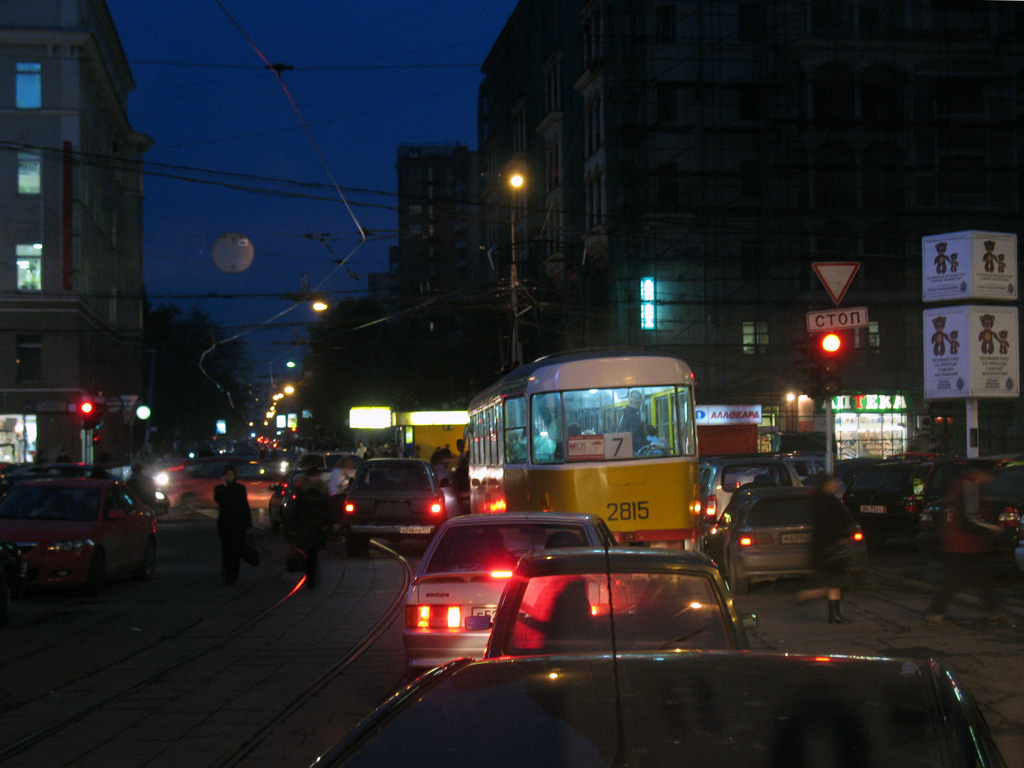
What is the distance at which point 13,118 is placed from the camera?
50.2 metres

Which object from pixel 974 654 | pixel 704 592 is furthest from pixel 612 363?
pixel 704 592

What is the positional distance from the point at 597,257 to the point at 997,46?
20013 millimetres

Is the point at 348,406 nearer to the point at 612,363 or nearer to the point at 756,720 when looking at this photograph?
the point at 612,363

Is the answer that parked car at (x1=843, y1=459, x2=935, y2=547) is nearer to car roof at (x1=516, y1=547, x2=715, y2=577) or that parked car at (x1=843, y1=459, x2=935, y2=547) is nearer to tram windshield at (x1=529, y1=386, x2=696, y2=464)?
tram windshield at (x1=529, y1=386, x2=696, y2=464)

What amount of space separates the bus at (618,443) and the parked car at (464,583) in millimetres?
8173

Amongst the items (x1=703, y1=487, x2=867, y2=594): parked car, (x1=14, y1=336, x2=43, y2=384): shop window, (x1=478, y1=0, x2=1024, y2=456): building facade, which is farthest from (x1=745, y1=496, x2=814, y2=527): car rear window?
(x1=14, y1=336, x2=43, y2=384): shop window

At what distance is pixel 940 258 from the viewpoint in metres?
21.3

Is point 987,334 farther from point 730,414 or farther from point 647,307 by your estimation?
point 647,307

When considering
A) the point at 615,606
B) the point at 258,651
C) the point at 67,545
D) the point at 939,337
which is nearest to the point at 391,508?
the point at 67,545

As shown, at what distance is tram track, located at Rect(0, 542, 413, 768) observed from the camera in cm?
756

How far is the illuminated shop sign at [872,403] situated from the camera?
2032 inches

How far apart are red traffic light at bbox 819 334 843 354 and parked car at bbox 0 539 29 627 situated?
11.3 meters

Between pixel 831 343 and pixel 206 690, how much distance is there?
1099cm

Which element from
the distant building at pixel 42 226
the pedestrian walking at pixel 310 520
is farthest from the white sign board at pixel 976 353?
the distant building at pixel 42 226
